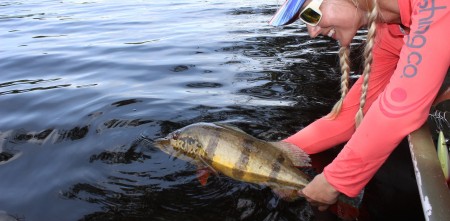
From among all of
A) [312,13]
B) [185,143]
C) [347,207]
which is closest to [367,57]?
[312,13]

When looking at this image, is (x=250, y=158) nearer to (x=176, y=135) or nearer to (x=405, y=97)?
(x=176, y=135)

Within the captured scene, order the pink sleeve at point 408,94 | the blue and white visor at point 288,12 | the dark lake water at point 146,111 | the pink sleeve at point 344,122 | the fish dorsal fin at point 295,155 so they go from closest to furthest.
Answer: the pink sleeve at point 408,94
the blue and white visor at point 288,12
the fish dorsal fin at point 295,155
the dark lake water at point 146,111
the pink sleeve at point 344,122

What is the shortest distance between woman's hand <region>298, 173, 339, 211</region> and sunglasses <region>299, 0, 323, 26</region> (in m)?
1.06

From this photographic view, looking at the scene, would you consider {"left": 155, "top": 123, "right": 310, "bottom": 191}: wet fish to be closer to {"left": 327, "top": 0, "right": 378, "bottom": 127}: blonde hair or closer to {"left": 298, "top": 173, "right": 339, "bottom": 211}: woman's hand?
{"left": 298, "top": 173, "right": 339, "bottom": 211}: woman's hand

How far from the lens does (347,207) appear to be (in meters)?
3.00

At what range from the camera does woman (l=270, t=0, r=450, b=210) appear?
2166 mm

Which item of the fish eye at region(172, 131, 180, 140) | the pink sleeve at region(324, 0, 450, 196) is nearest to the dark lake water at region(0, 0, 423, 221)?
the fish eye at region(172, 131, 180, 140)

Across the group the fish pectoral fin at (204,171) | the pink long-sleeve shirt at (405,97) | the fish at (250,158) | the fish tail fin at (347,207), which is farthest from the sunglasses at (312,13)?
the fish pectoral fin at (204,171)

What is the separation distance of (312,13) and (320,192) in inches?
48.7

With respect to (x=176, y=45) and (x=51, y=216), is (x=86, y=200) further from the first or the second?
(x=176, y=45)

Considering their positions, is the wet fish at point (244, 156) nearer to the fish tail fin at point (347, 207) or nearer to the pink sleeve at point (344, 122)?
the fish tail fin at point (347, 207)

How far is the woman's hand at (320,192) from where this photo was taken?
276cm

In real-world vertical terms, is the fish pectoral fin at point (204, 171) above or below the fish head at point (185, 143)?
below

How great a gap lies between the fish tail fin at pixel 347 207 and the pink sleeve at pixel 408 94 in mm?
302
